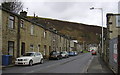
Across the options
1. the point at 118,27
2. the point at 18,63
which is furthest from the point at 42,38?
the point at 118,27

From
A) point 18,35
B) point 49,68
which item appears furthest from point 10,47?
point 49,68

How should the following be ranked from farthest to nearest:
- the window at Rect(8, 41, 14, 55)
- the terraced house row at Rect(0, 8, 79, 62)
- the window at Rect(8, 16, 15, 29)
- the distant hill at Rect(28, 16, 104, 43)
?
1. the distant hill at Rect(28, 16, 104, 43)
2. the window at Rect(8, 16, 15, 29)
3. the window at Rect(8, 41, 14, 55)
4. the terraced house row at Rect(0, 8, 79, 62)

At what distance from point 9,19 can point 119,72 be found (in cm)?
1428

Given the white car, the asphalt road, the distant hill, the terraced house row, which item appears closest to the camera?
the asphalt road

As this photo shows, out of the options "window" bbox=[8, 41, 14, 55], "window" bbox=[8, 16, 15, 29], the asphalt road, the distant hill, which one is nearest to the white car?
the asphalt road

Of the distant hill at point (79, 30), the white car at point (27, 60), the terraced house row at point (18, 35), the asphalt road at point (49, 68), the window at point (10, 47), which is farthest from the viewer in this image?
the distant hill at point (79, 30)

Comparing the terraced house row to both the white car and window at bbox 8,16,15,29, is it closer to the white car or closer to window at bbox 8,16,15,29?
window at bbox 8,16,15,29

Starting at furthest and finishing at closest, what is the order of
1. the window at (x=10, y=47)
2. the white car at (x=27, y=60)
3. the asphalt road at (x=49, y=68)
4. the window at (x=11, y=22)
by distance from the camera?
1. the window at (x=11, y=22)
2. the window at (x=10, y=47)
3. the white car at (x=27, y=60)
4. the asphalt road at (x=49, y=68)

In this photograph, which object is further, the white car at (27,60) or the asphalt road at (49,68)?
the white car at (27,60)

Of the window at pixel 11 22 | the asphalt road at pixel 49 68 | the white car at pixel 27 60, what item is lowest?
the asphalt road at pixel 49 68

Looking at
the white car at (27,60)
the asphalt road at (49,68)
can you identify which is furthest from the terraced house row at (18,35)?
the asphalt road at (49,68)

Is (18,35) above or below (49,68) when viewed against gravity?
above

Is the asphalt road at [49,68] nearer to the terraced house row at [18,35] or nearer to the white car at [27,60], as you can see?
Answer: the white car at [27,60]

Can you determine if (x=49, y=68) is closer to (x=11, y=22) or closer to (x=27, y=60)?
(x=27, y=60)
